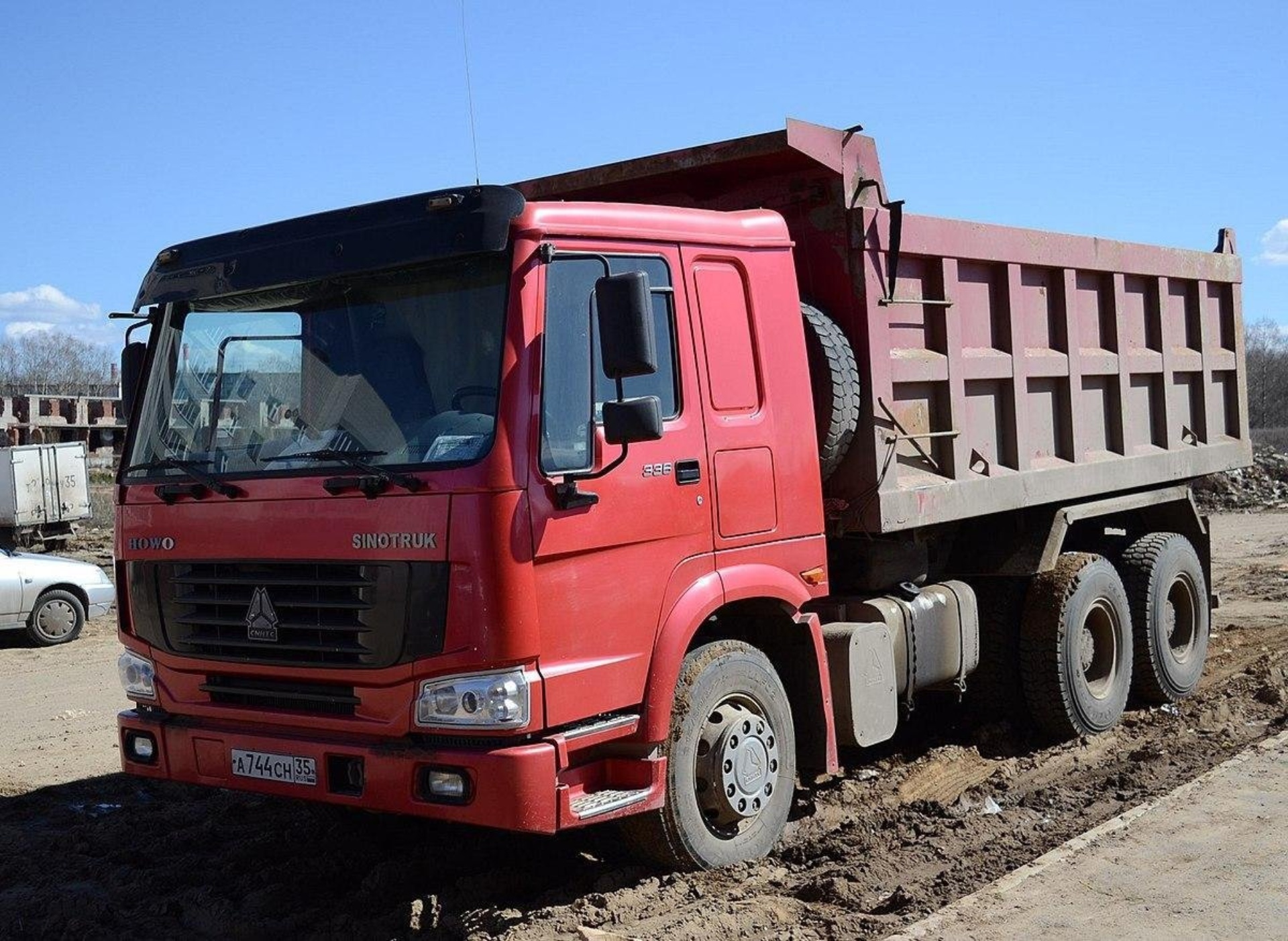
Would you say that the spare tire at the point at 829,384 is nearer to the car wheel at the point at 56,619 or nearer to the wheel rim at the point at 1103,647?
the wheel rim at the point at 1103,647

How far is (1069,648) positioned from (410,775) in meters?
4.45

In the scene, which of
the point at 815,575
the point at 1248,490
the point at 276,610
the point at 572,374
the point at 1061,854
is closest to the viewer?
the point at 572,374

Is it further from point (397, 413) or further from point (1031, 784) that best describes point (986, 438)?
point (397, 413)

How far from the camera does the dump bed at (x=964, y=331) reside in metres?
6.18

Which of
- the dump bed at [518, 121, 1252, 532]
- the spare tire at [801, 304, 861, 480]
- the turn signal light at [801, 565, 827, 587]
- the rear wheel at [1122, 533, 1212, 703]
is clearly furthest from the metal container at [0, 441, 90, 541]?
the turn signal light at [801, 565, 827, 587]

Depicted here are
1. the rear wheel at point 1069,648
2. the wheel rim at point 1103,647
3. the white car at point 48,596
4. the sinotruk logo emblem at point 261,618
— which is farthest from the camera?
the white car at point 48,596

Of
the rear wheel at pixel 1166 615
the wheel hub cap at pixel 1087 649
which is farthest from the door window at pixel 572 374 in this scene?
the rear wheel at pixel 1166 615

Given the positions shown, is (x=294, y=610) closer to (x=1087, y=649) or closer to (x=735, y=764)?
(x=735, y=764)

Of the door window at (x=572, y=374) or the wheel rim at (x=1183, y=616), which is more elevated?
the door window at (x=572, y=374)

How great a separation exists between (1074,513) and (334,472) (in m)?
4.75

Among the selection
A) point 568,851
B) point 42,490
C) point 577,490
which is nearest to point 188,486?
point 577,490

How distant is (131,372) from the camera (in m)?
5.63

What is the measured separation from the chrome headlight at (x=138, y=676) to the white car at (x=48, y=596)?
30.5 feet

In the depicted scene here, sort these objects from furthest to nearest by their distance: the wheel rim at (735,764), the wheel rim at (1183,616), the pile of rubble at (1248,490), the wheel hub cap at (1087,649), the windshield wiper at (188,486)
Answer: the pile of rubble at (1248,490) < the wheel rim at (1183,616) < the wheel hub cap at (1087,649) < the wheel rim at (735,764) < the windshield wiper at (188,486)
